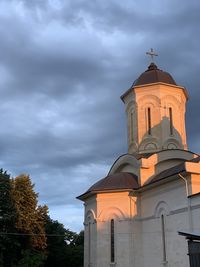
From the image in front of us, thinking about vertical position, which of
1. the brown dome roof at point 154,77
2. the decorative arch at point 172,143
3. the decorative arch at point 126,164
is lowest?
the decorative arch at point 126,164

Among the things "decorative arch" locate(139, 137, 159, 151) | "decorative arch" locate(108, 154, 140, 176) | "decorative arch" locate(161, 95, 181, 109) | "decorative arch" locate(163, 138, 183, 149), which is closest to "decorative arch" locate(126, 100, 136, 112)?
"decorative arch" locate(161, 95, 181, 109)

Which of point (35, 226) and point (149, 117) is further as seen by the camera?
point (35, 226)

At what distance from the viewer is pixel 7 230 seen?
27.5m

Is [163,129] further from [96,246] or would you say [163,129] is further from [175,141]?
[96,246]

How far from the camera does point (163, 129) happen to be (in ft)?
80.0

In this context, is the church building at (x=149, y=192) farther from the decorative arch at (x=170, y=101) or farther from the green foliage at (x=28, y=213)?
the green foliage at (x=28, y=213)

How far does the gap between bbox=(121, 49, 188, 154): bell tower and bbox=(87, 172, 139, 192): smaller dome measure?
2830 millimetres

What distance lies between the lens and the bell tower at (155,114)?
80.0 feet

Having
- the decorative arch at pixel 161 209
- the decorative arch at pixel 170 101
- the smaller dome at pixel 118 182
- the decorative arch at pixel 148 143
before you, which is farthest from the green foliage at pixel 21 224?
the decorative arch at pixel 170 101

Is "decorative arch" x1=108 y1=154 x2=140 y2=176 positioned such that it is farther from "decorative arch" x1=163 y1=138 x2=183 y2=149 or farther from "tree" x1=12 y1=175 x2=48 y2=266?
"tree" x1=12 y1=175 x2=48 y2=266

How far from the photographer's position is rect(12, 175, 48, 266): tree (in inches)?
1097

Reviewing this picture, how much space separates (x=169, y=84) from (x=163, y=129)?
3.05m

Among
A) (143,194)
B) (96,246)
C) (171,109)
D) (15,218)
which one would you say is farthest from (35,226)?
(171,109)

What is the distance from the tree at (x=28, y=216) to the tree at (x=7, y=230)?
0.37 meters
